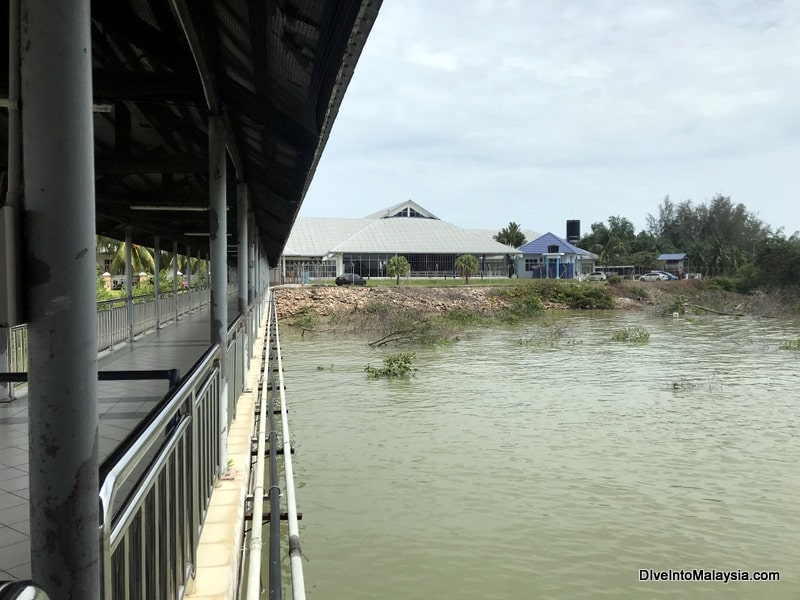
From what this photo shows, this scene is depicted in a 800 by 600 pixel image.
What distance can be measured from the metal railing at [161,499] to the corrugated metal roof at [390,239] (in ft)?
175

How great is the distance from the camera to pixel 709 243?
3703 inches

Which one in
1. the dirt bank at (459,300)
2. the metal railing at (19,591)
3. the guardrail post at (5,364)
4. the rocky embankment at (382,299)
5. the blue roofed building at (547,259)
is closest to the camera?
the metal railing at (19,591)

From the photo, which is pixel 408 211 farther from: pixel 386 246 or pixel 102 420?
pixel 102 420

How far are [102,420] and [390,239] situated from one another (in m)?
54.2

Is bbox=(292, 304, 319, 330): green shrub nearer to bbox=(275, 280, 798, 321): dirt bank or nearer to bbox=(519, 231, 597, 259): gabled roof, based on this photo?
bbox=(275, 280, 798, 321): dirt bank

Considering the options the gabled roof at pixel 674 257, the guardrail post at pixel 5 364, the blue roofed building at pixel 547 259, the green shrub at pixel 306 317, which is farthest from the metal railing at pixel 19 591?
the gabled roof at pixel 674 257

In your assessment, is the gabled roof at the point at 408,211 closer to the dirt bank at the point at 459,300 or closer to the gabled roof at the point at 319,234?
the gabled roof at the point at 319,234

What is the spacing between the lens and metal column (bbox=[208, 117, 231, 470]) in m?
5.27

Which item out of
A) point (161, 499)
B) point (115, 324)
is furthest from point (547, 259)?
point (161, 499)

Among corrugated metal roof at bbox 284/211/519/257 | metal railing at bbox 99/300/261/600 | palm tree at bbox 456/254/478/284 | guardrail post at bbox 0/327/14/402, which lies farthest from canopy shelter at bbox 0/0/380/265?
corrugated metal roof at bbox 284/211/519/257

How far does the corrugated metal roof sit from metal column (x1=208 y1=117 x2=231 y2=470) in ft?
168

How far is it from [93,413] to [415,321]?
2844 centimetres

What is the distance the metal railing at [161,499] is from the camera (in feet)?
6.42

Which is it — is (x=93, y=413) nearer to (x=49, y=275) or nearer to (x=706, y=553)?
(x=49, y=275)
